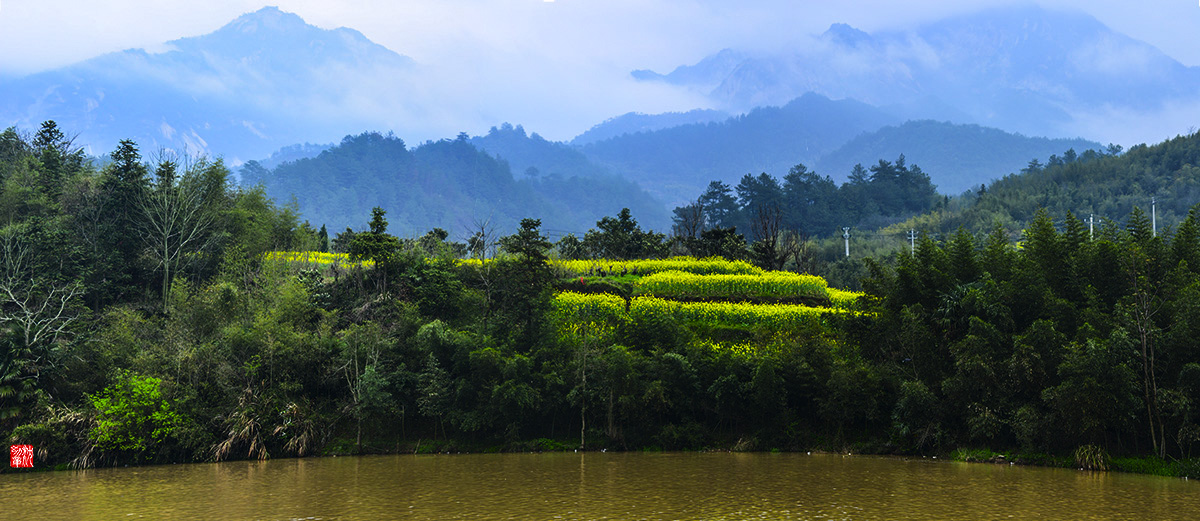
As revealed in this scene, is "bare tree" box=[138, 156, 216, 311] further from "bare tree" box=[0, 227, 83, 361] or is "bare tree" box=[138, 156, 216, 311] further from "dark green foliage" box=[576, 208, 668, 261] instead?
"dark green foliage" box=[576, 208, 668, 261]

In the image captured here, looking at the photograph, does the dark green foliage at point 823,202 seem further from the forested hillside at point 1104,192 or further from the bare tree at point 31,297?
the bare tree at point 31,297

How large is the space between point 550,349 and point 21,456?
13.8 m

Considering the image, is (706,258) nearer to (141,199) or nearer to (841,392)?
(841,392)

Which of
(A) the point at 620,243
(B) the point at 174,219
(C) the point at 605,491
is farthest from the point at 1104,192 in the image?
→ (B) the point at 174,219

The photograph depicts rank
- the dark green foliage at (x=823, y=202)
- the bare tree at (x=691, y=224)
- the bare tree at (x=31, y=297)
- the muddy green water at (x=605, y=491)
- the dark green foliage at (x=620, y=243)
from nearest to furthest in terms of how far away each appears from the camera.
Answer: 1. the muddy green water at (x=605, y=491)
2. the bare tree at (x=31, y=297)
3. the dark green foliage at (x=620, y=243)
4. the bare tree at (x=691, y=224)
5. the dark green foliage at (x=823, y=202)

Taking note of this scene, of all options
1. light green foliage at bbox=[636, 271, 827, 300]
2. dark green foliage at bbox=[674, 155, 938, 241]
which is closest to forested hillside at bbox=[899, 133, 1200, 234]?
dark green foliage at bbox=[674, 155, 938, 241]

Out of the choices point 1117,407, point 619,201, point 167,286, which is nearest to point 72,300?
point 167,286

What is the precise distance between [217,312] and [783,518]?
60.4 feet

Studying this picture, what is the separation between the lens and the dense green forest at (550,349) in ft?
63.5

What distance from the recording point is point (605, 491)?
53.9 ft

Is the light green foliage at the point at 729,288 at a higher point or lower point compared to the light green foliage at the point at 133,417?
higher

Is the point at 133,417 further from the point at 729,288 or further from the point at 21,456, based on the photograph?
the point at 729,288

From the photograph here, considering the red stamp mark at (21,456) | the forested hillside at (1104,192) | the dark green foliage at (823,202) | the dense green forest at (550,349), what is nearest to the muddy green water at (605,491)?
the red stamp mark at (21,456)

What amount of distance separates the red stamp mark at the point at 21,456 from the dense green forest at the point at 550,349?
29 centimetres
